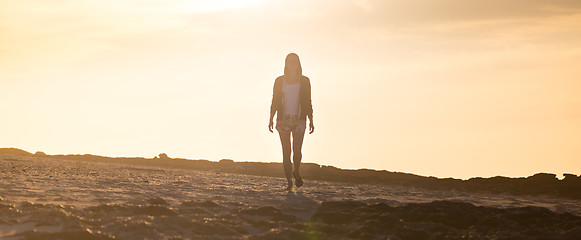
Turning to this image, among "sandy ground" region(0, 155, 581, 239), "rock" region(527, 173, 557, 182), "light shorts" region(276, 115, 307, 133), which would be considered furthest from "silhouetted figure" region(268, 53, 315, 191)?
"rock" region(527, 173, 557, 182)

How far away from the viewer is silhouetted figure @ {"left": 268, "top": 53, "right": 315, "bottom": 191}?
13.4 metres

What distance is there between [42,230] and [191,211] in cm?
217

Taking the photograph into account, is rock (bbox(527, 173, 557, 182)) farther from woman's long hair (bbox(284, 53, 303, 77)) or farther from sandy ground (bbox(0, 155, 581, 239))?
woman's long hair (bbox(284, 53, 303, 77))

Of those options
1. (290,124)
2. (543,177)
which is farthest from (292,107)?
(543,177)

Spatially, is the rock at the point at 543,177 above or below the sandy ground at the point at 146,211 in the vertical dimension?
above

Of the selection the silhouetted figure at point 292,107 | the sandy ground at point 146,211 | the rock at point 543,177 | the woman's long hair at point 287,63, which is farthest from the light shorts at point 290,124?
the rock at point 543,177

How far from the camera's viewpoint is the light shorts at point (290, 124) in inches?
528

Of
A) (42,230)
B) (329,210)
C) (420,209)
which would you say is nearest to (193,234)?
(42,230)

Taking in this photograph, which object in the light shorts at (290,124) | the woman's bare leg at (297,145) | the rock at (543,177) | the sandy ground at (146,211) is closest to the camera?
the sandy ground at (146,211)

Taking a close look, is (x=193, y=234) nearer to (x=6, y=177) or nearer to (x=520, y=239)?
(x=520, y=239)

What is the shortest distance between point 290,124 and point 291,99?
47cm

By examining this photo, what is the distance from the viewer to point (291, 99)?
1348 centimetres

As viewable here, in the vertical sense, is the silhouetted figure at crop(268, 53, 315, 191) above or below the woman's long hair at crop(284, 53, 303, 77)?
below

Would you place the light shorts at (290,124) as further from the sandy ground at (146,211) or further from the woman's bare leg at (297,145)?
the sandy ground at (146,211)
